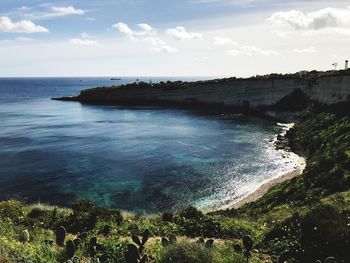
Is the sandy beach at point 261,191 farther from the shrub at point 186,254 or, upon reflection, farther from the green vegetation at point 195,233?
the shrub at point 186,254

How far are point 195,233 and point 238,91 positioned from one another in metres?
101

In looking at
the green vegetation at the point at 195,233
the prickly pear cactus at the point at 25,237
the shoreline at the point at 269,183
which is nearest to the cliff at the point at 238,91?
the shoreline at the point at 269,183

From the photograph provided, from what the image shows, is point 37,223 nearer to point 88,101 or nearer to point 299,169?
point 299,169

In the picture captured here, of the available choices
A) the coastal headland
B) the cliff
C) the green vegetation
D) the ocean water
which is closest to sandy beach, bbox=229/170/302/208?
the ocean water

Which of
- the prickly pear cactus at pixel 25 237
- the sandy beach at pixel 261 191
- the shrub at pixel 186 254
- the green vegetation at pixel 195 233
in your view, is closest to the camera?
the shrub at pixel 186 254

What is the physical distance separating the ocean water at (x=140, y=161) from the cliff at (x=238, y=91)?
583 inches

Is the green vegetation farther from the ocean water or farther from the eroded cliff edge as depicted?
the eroded cliff edge

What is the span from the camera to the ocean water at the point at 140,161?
43.6 meters

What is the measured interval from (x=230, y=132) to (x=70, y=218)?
5986cm

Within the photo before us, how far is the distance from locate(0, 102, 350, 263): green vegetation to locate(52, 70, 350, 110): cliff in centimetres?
5376

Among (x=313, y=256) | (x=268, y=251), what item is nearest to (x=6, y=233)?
(x=268, y=251)

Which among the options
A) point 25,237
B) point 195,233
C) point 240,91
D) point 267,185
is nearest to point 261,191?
point 267,185

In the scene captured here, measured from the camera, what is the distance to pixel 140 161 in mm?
57844

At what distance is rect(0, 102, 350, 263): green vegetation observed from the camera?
16328 millimetres
